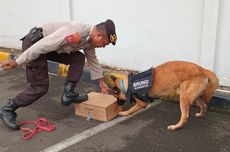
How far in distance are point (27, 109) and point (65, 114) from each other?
63 centimetres

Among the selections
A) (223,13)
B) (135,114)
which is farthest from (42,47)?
(223,13)

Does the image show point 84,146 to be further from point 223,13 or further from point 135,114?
point 223,13

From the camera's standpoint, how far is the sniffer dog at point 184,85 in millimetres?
4398

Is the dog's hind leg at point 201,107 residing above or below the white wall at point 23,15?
below

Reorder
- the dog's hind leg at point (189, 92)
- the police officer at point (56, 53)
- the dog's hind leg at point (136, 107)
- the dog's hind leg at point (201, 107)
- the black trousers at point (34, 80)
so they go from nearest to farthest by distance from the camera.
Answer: the police officer at point (56, 53) → the dog's hind leg at point (189, 92) → the black trousers at point (34, 80) → the dog's hind leg at point (201, 107) → the dog's hind leg at point (136, 107)

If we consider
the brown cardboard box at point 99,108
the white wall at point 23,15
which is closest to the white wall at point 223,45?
the brown cardboard box at point 99,108

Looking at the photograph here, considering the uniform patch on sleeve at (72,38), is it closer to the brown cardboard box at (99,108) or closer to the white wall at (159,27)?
the brown cardboard box at (99,108)

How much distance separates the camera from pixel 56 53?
4.82 meters

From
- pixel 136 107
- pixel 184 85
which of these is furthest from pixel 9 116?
pixel 184 85

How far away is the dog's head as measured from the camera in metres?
4.80

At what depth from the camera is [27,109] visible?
5363mm

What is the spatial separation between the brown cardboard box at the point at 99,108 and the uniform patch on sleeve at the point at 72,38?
3.19 ft

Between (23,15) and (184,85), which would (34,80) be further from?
(23,15)

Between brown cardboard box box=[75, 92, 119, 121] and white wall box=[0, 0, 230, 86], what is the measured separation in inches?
→ 53.7
